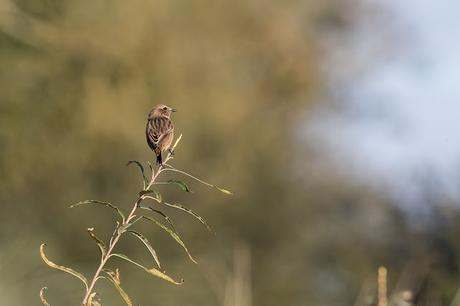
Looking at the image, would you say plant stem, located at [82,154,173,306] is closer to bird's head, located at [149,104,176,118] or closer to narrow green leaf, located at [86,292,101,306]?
narrow green leaf, located at [86,292,101,306]

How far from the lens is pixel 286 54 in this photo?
20828 mm

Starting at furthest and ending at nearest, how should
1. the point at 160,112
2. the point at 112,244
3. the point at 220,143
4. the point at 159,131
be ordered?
1. the point at 220,143
2. the point at 160,112
3. the point at 159,131
4. the point at 112,244

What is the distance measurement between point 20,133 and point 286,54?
7.10m

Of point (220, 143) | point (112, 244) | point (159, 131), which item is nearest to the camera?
point (112, 244)

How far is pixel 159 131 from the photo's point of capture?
10.7 ft

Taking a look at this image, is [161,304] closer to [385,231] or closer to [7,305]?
[7,305]

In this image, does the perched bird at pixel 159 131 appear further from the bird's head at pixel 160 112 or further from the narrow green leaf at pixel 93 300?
the narrow green leaf at pixel 93 300

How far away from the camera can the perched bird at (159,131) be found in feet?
9.87

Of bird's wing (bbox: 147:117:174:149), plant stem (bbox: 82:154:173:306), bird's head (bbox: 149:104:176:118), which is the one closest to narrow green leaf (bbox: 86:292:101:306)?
plant stem (bbox: 82:154:173:306)

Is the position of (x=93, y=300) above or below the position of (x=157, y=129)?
below

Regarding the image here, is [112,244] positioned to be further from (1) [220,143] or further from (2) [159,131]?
(1) [220,143]

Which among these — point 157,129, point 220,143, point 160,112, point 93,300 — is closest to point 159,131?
point 157,129

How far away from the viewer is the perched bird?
301cm

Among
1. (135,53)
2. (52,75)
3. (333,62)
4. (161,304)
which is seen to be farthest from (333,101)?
(161,304)
